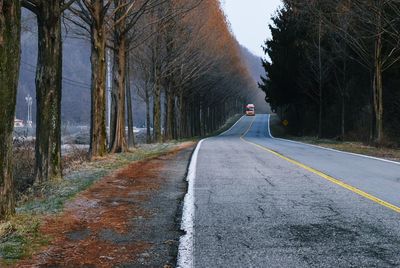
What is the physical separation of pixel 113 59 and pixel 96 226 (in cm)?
1717

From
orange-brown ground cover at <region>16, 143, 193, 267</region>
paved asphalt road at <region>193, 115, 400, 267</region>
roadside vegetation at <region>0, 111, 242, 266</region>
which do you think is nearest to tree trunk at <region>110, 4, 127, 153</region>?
roadside vegetation at <region>0, 111, 242, 266</region>

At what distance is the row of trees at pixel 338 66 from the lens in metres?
27.8

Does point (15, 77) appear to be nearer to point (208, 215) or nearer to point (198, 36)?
point (208, 215)

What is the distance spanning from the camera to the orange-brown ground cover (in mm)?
5414

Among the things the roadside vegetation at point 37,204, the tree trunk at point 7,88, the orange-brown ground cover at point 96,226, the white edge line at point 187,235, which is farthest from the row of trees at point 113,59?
the white edge line at point 187,235

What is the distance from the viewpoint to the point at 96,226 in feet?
22.9

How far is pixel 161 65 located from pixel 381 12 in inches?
568

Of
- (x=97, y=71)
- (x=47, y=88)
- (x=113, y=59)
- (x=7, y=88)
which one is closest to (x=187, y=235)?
(x=7, y=88)

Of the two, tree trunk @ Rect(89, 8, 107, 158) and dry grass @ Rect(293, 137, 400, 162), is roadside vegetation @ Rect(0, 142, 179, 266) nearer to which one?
tree trunk @ Rect(89, 8, 107, 158)

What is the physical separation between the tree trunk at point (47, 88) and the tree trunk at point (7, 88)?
4.28m

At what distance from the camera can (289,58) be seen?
162ft

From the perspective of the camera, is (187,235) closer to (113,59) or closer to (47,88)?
(47,88)

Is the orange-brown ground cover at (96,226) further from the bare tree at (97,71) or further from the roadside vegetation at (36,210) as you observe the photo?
the bare tree at (97,71)

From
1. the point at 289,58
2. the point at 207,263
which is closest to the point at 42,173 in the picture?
the point at 207,263
